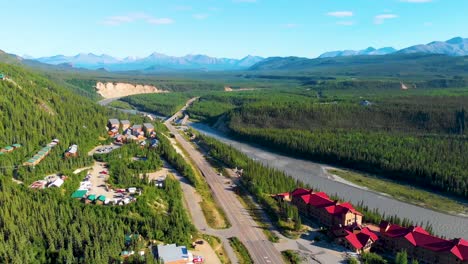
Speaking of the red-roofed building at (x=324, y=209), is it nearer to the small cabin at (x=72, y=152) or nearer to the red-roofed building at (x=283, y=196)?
the red-roofed building at (x=283, y=196)

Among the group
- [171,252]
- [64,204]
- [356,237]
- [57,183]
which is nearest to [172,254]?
[171,252]

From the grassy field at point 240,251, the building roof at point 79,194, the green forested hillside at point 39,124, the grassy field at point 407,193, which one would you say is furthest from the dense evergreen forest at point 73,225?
the grassy field at point 407,193

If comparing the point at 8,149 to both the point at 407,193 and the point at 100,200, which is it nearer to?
the point at 100,200

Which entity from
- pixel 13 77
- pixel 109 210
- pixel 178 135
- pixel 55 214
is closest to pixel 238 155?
pixel 178 135

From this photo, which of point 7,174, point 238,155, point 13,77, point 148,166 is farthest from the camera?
point 13,77

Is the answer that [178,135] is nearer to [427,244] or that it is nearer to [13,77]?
[13,77]
